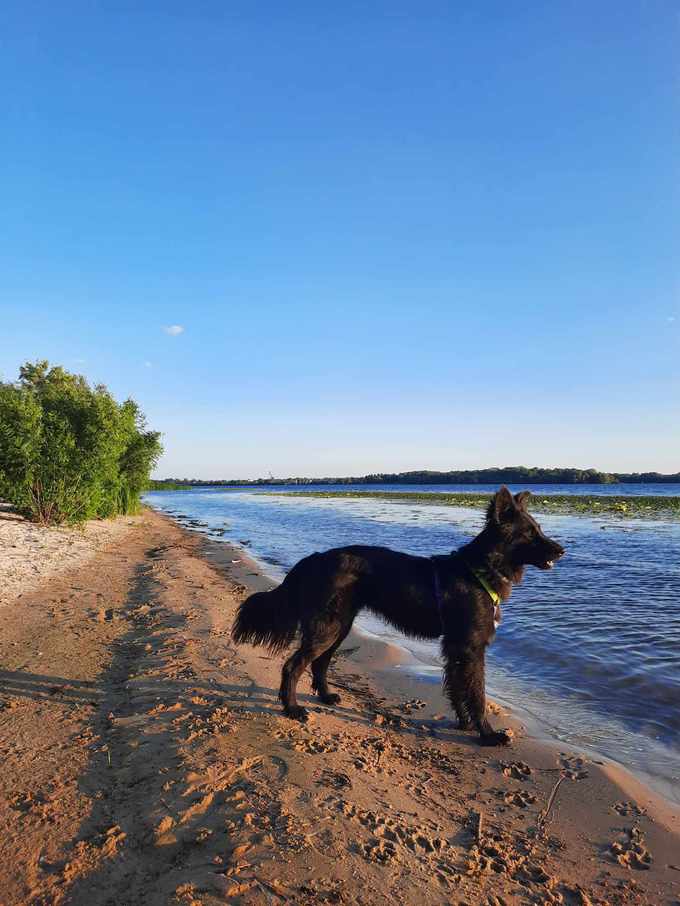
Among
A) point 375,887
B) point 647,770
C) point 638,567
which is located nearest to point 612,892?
point 375,887

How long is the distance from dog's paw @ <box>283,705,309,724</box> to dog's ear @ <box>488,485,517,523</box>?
2.72m

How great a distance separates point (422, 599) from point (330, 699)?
61.6 inches

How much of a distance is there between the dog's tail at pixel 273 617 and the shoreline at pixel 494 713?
1.73m

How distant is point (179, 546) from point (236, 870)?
732 inches

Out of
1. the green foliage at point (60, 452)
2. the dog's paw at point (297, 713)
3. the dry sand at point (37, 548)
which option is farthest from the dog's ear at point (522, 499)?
the green foliage at point (60, 452)

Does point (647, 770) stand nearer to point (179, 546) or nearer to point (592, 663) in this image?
point (592, 663)

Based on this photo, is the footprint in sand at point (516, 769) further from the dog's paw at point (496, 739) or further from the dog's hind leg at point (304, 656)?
the dog's hind leg at point (304, 656)

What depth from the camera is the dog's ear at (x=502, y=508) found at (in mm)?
5723

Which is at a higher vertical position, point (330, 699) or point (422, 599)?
point (422, 599)

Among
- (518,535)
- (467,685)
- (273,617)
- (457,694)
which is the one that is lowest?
(457,694)

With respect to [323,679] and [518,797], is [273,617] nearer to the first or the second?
[323,679]

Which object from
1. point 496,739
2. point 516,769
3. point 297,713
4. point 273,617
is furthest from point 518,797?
point 273,617

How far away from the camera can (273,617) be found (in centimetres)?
580

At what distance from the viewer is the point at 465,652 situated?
216 inches
